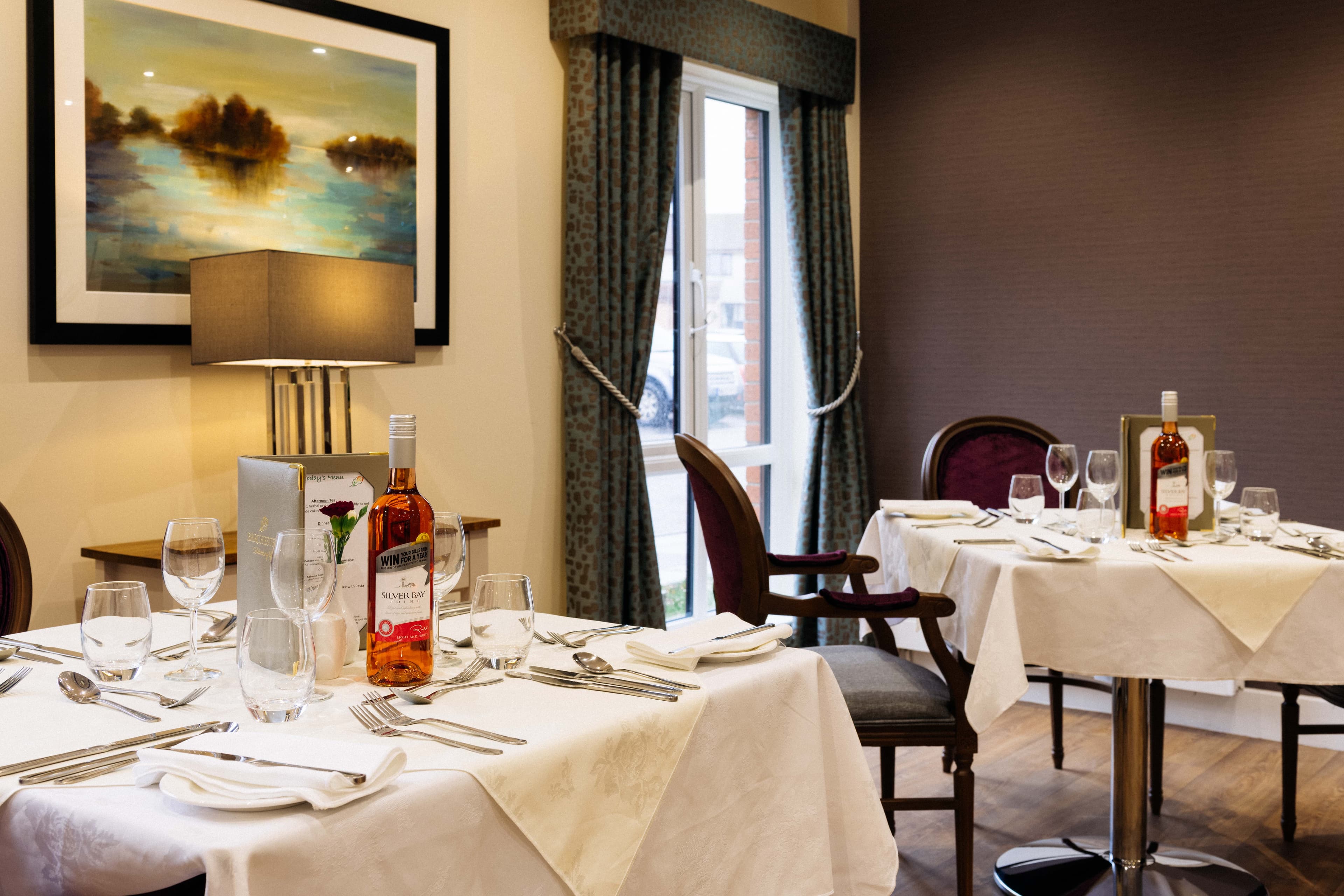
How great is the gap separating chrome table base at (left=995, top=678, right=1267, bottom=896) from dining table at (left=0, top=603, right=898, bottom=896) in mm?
1272

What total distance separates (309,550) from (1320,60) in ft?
12.6

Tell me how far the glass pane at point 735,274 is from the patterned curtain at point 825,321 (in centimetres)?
20

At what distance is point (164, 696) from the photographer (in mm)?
1239

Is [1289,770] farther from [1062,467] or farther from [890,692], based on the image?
[890,692]

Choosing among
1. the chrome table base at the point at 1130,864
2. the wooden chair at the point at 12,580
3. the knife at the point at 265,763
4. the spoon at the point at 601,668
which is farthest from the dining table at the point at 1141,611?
the wooden chair at the point at 12,580

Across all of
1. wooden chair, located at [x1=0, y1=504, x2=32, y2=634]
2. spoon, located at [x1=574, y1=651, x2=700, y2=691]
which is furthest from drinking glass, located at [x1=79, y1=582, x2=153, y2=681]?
wooden chair, located at [x1=0, y1=504, x2=32, y2=634]

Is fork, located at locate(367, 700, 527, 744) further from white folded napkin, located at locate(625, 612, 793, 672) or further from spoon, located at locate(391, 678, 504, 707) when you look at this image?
white folded napkin, located at locate(625, 612, 793, 672)

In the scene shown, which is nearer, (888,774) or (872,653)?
(872,653)

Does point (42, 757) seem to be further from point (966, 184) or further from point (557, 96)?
point (966, 184)

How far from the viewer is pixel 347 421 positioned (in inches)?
108

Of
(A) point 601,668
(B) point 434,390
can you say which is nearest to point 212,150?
(B) point 434,390

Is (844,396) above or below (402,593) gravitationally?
above

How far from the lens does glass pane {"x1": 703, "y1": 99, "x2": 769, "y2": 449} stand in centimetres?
449

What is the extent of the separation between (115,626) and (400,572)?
30 cm
